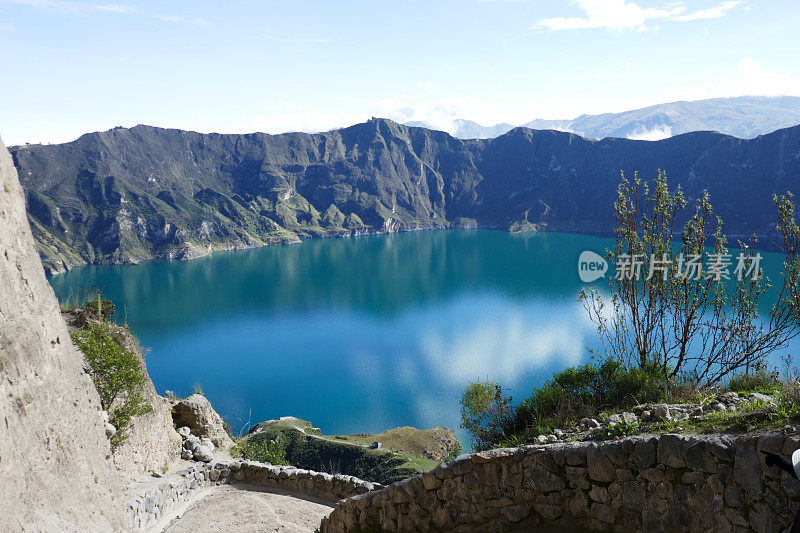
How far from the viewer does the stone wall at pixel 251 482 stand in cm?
1127

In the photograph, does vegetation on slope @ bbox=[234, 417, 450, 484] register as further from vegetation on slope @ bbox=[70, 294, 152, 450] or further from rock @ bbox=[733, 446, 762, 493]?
rock @ bbox=[733, 446, 762, 493]

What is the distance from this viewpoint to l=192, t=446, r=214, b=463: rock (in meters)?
14.8

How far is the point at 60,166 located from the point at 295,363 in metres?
181

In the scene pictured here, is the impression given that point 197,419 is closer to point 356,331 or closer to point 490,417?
point 490,417

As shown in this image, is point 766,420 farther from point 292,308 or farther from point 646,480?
point 292,308

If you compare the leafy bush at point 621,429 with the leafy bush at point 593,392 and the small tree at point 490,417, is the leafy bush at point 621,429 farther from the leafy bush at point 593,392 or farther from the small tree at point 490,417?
the small tree at point 490,417

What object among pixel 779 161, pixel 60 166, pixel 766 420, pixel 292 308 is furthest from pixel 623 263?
pixel 60 166

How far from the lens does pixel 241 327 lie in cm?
6506

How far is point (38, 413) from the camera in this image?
578cm

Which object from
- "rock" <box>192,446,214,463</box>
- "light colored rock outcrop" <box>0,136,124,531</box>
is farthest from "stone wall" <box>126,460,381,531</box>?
"light colored rock outcrop" <box>0,136,124,531</box>

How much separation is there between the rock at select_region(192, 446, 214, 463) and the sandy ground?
82.8 inches

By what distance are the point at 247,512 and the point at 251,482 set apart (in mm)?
2163
